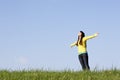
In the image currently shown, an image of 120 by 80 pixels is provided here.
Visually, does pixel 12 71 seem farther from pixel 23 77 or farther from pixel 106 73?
pixel 106 73

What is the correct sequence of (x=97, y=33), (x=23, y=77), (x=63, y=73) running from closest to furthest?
(x=23, y=77) → (x=63, y=73) → (x=97, y=33)

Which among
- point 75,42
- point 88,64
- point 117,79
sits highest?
point 75,42

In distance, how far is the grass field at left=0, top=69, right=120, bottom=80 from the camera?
46.8ft

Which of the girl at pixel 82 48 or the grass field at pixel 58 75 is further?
the girl at pixel 82 48

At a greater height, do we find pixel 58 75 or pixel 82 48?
pixel 82 48

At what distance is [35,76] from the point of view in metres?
14.4

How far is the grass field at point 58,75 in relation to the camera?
1426cm

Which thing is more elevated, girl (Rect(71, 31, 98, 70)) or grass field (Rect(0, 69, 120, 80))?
girl (Rect(71, 31, 98, 70))

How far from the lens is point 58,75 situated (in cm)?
1474

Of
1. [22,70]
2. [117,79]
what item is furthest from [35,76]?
[117,79]

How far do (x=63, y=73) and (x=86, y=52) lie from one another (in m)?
4.87

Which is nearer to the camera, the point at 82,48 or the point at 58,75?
the point at 58,75

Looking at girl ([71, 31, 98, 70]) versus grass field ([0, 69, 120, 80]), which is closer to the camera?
grass field ([0, 69, 120, 80])

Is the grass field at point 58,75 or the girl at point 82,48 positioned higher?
the girl at point 82,48
